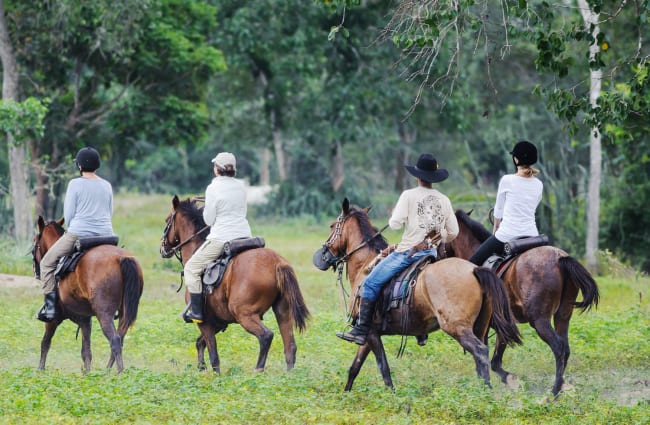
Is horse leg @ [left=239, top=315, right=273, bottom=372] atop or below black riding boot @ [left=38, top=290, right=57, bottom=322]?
below

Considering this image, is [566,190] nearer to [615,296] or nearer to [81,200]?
[615,296]

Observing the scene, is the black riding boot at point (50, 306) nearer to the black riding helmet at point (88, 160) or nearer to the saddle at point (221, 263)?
the black riding helmet at point (88, 160)

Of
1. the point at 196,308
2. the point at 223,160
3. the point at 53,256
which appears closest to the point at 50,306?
the point at 53,256

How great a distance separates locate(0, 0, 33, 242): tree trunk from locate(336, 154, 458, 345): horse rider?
50.9ft

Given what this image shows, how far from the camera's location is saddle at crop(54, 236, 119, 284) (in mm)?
11547

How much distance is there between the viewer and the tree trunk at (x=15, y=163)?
24.0 meters

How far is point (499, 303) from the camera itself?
9445 mm

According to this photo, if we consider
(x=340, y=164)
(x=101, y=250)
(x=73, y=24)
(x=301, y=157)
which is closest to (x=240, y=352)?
(x=101, y=250)

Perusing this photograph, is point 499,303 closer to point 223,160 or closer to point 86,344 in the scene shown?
point 223,160

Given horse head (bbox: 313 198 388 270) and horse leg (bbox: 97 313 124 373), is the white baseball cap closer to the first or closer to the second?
horse head (bbox: 313 198 388 270)

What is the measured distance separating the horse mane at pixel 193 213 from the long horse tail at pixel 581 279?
419cm

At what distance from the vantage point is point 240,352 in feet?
43.9

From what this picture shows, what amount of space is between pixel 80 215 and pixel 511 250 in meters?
4.84

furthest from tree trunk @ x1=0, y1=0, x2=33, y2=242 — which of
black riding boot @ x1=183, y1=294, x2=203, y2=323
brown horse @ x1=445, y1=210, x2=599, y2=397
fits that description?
brown horse @ x1=445, y1=210, x2=599, y2=397
